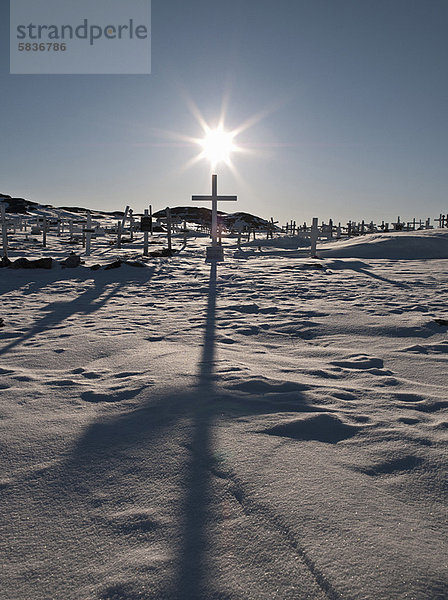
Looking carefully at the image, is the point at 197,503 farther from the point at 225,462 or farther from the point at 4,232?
the point at 4,232

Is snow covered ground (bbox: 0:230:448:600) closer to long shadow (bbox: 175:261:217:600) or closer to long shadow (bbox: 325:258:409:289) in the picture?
long shadow (bbox: 175:261:217:600)

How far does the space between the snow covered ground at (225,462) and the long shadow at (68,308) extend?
0.10m

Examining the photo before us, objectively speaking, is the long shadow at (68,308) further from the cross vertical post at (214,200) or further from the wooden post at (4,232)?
the wooden post at (4,232)

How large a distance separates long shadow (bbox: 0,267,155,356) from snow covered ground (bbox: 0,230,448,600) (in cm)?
10

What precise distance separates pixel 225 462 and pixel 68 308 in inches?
201

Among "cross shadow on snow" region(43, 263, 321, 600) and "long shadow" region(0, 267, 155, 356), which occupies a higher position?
"long shadow" region(0, 267, 155, 356)

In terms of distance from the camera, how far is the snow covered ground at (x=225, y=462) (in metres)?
1.25

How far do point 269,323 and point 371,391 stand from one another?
2.37 metres

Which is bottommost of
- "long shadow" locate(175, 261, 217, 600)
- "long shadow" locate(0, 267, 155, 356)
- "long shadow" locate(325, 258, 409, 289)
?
"long shadow" locate(175, 261, 217, 600)

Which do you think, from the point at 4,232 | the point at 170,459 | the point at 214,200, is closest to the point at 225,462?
the point at 170,459

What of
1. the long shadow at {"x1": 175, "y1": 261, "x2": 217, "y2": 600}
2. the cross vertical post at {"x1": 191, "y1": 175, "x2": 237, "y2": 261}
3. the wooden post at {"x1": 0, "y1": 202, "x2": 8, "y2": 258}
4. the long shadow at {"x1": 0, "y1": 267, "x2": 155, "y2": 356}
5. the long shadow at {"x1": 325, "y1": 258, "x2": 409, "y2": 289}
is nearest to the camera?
the long shadow at {"x1": 175, "y1": 261, "x2": 217, "y2": 600}

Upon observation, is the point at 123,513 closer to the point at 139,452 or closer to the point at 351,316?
the point at 139,452

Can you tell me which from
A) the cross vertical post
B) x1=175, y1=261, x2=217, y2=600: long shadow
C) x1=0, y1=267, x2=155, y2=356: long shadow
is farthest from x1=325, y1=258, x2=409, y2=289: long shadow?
x1=175, y1=261, x2=217, y2=600: long shadow

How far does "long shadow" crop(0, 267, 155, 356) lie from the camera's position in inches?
178
